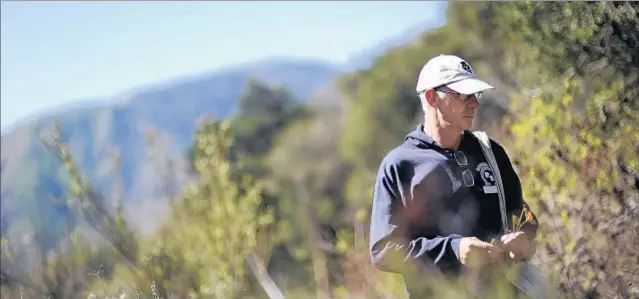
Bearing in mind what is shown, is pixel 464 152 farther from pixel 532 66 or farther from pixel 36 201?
pixel 36 201

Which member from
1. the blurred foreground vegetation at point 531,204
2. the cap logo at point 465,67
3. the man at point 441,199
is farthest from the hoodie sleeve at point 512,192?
the blurred foreground vegetation at point 531,204

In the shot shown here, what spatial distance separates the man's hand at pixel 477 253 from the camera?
7.18ft

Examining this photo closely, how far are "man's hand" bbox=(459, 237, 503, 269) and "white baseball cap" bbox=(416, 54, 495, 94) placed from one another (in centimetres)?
44

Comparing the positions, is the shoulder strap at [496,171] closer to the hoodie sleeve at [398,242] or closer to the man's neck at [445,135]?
the man's neck at [445,135]

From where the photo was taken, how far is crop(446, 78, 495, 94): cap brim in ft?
7.79

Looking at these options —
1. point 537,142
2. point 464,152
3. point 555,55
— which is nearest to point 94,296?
point 464,152

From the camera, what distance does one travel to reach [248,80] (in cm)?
2422

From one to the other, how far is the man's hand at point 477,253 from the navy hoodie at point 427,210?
→ 0.12 feet

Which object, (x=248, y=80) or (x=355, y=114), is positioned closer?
(x=355, y=114)

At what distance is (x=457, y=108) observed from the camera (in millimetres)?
2434

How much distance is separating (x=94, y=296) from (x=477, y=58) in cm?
686

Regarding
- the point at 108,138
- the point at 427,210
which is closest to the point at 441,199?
the point at 427,210

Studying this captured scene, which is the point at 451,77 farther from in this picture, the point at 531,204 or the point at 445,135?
the point at 531,204

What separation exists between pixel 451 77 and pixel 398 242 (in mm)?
505
